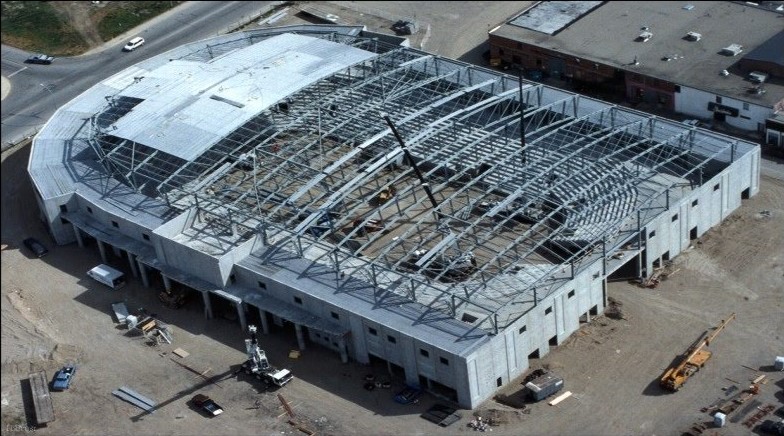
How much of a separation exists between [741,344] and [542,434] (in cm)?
1700

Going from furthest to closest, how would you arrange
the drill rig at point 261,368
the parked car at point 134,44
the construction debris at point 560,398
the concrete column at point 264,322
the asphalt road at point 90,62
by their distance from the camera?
1. the parked car at point 134,44
2. the asphalt road at point 90,62
3. the concrete column at point 264,322
4. the drill rig at point 261,368
5. the construction debris at point 560,398

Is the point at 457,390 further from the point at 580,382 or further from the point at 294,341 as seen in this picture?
the point at 294,341

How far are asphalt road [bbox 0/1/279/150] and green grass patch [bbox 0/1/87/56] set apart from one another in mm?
2095

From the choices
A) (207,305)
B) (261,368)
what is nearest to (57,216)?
(207,305)

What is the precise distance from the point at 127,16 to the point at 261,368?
73406 millimetres

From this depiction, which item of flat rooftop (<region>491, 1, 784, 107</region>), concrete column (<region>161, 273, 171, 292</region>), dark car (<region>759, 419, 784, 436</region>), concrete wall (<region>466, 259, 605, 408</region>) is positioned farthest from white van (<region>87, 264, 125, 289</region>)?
dark car (<region>759, 419, 784, 436</region>)

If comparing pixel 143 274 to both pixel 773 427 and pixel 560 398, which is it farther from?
pixel 773 427

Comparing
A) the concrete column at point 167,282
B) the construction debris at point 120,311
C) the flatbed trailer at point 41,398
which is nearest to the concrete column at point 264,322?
the concrete column at point 167,282

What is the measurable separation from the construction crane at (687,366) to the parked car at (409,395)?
1679 cm

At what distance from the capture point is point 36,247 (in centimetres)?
11188

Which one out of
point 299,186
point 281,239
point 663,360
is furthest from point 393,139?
point 663,360

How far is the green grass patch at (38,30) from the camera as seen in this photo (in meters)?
148

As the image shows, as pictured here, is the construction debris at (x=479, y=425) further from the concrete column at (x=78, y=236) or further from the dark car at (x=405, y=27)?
the dark car at (x=405, y=27)

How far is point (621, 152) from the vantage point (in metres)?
109
